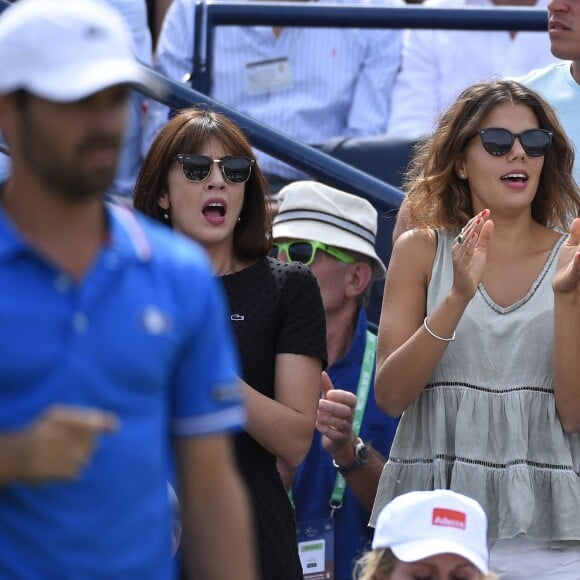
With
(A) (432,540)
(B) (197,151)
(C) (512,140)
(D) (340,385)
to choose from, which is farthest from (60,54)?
(D) (340,385)

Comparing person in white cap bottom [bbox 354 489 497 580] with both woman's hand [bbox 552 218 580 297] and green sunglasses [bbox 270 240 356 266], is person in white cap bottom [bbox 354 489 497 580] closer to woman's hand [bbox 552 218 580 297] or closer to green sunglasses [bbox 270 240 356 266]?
woman's hand [bbox 552 218 580 297]

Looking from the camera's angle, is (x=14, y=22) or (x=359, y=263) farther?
(x=359, y=263)

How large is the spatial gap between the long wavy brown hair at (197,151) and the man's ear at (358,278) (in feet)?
3.05

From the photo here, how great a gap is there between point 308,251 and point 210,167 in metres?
1.02

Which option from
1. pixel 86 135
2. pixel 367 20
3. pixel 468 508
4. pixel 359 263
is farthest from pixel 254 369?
pixel 367 20

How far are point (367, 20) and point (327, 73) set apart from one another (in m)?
1.05

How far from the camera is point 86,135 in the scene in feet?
6.88

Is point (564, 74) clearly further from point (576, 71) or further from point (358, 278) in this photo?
Result: point (358, 278)

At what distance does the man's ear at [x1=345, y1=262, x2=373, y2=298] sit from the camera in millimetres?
4797

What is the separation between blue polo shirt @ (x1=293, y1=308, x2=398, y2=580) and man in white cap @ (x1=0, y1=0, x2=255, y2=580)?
2180mm

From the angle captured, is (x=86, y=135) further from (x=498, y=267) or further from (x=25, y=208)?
(x=498, y=267)

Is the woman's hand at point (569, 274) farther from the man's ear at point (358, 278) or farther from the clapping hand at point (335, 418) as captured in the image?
the man's ear at point (358, 278)

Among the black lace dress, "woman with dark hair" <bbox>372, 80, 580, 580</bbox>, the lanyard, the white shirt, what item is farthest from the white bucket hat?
the black lace dress

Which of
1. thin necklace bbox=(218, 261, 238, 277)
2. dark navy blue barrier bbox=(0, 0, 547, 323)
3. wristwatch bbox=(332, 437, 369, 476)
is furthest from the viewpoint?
dark navy blue barrier bbox=(0, 0, 547, 323)
